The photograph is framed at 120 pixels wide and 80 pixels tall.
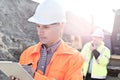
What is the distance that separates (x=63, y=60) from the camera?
236 cm

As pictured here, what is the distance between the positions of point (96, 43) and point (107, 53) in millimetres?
233

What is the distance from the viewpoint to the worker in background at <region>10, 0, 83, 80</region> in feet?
7.67

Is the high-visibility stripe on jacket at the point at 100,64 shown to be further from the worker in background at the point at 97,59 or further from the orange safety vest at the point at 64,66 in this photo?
the orange safety vest at the point at 64,66

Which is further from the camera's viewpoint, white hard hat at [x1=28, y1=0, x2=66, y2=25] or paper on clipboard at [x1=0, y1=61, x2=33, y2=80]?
white hard hat at [x1=28, y1=0, x2=66, y2=25]

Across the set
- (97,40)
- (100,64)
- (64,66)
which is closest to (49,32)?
(64,66)

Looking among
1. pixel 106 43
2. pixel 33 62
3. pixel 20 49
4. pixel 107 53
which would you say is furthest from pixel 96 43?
pixel 33 62

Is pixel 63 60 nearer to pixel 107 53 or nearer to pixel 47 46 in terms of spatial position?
pixel 47 46

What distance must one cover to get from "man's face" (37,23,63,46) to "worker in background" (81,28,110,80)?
117 inches

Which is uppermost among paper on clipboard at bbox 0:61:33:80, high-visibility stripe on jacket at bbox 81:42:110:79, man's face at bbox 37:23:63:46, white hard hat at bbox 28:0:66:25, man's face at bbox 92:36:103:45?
white hard hat at bbox 28:0:66:25

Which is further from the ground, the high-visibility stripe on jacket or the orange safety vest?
the orange safety vest

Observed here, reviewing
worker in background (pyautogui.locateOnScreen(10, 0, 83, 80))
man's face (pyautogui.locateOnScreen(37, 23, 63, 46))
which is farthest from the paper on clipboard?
man's face (pyautogui.locateOnScreen(37, 23, 63, 46))

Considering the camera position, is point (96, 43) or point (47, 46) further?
point (96, 43)

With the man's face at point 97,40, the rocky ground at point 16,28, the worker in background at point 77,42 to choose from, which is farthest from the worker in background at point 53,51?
the worker in background at point 77,42

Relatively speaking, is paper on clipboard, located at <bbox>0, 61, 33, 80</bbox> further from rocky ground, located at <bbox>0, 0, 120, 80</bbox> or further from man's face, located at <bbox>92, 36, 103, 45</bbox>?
rocky ground, located at <bbox>0, 0, 120, 80</bbox>
